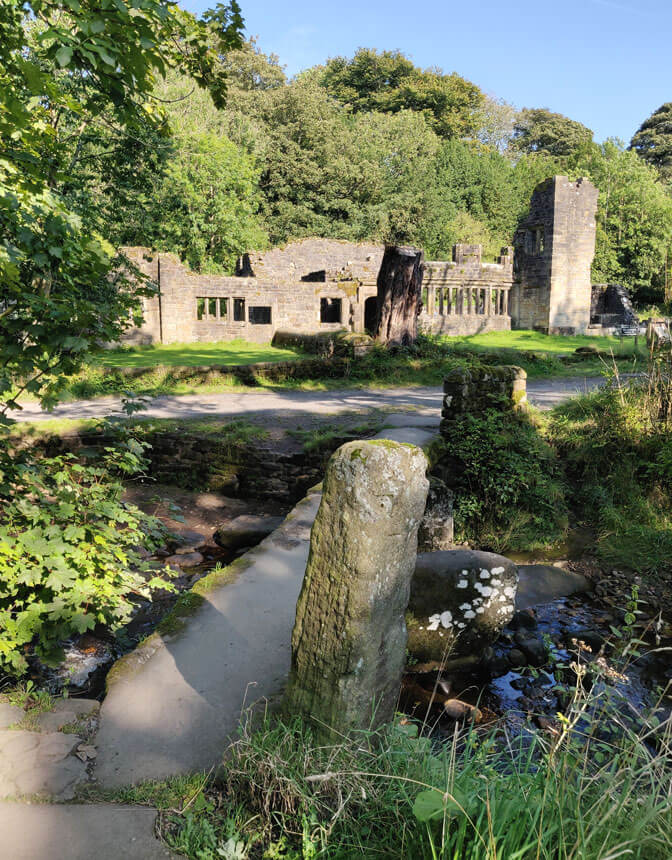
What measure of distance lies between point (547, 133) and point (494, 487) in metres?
51.8

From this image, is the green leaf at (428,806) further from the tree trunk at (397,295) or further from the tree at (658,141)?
the tree at (658,141)

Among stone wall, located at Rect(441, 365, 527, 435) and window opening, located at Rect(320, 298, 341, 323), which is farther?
window opening, located at Rect(320, 298, 341, 323)

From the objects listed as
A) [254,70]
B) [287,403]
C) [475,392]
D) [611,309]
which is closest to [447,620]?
[475,392]

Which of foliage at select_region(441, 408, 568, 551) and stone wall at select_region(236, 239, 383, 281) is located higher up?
stone wall at select_region(236, 239, 383, 281)

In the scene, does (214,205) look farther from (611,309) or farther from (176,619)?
(176,619)

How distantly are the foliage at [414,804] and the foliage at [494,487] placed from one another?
555cm

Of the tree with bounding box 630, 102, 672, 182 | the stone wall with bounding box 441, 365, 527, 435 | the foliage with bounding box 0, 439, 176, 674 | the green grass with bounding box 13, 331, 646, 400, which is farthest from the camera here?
the tree with bounding box 630, 102, 672, 182

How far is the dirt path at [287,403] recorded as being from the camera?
11.2 metres

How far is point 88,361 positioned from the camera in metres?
3.70

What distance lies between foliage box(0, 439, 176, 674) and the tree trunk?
13123 millimetres

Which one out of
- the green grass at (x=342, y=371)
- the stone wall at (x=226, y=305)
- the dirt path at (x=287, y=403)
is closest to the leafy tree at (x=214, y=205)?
the stone wall at (x=226, y=305)

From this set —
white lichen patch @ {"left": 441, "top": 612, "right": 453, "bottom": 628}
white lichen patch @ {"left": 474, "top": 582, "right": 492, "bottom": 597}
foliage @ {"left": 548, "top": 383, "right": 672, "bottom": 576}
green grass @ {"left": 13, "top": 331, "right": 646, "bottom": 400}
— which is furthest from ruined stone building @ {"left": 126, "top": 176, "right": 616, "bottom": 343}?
white lichen patch @ {"left": 441, "top": 612, "right": 453, "bottom": 628}

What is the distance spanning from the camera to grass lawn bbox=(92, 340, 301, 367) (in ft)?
59.5

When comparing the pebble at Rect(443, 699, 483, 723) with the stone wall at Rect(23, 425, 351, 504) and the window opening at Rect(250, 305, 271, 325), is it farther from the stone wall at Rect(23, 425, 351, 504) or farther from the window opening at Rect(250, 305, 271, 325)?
the window opening at Rect(250, 305, 271, 325)
